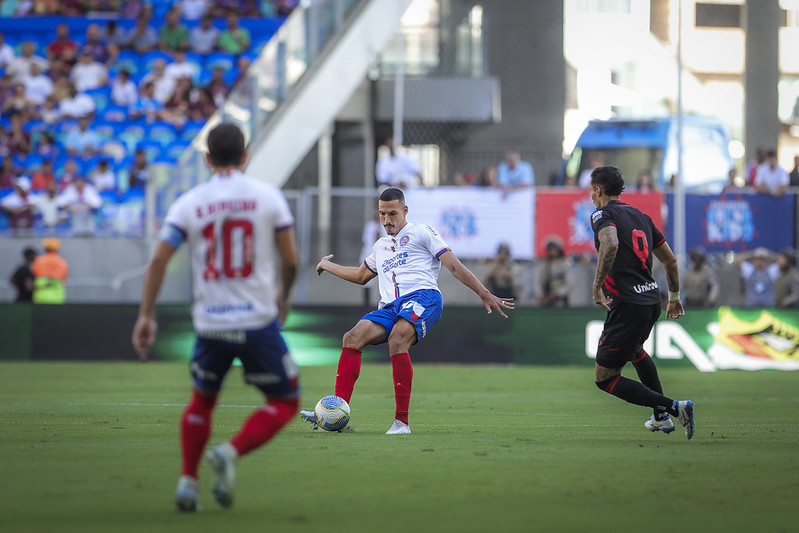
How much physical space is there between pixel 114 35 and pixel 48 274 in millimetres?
8365

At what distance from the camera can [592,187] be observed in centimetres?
916

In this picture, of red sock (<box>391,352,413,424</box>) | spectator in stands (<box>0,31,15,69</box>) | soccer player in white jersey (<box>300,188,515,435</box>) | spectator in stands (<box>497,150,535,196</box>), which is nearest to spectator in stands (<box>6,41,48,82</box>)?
spectator in stands (<box>0,31,15,69</box>)

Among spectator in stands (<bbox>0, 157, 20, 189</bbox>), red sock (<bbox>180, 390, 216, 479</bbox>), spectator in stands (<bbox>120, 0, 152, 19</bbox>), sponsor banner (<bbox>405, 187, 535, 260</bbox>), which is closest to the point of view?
red sock (<bbox>180, 390, 216, 479</bbox>)

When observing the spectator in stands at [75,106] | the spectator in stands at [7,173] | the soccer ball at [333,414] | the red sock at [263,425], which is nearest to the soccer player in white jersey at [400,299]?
the soccer ball at [333,414]

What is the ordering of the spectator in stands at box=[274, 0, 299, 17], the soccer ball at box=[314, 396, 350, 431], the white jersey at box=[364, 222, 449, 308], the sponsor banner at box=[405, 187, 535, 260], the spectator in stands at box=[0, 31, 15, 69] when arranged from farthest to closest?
the spectator in stands at box=[274, 0, 299, 17] → the spectator in stands at box=[0, 31, 15, 69] → the sponsor banner at box=[405, 187, 535, 260] → the white jersey at box=[364, 222, 449, 308] → the soccer ball at box=[314, 396, 350, 431]

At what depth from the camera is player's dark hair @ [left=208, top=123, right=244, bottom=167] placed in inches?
237

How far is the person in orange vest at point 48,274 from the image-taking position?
63.9 ft

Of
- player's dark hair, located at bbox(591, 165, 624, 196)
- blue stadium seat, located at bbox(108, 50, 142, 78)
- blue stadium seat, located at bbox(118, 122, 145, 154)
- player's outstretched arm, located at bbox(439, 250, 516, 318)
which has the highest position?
blue stadium seat, located at bbox(108, 50, 142, 78)

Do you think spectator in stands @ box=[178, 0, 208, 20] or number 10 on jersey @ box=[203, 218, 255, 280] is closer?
number 10 on jersey @ box=[203, 218, 255, 280]

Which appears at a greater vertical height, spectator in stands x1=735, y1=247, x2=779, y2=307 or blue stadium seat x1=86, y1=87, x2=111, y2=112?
blue stadium seat x1=86, y1=87, x2=111, y2=112

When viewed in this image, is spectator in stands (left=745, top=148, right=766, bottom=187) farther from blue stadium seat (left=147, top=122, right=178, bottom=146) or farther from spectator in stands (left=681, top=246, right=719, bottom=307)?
blue stadium seat (left=147, top=122, right=178, bottom=146)

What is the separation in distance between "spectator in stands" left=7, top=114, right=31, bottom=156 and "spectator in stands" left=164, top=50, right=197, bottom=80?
320 cm

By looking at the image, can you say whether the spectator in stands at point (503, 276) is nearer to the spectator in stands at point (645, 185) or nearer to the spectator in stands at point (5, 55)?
the spectator in stands at point (645, 185)

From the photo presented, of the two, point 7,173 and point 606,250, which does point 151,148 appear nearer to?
point 7,173
